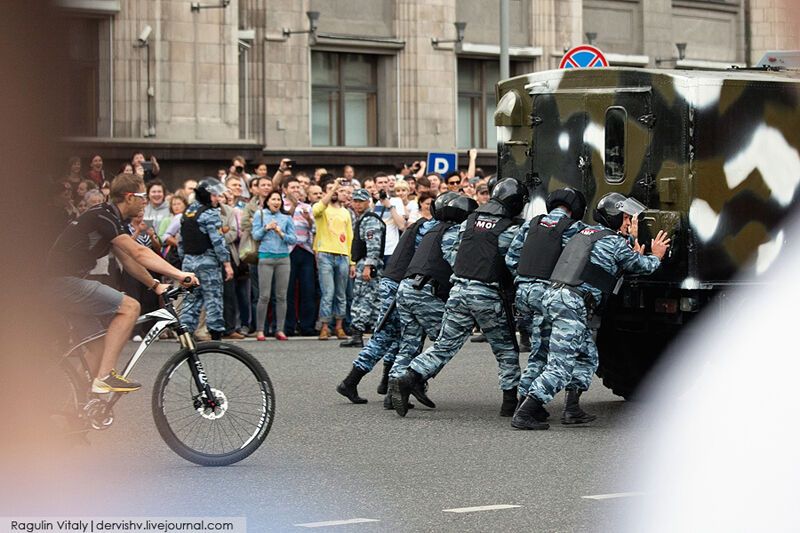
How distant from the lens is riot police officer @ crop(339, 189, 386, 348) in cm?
1566

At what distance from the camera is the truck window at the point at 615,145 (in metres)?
11.0

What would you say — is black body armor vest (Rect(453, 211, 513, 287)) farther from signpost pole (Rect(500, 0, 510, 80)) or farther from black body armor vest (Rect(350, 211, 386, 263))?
signpost pole (Rect(500, 0, 510, 80))

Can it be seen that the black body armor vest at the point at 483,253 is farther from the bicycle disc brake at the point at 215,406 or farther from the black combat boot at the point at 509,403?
the bicycle disc brake at the point at 215,406

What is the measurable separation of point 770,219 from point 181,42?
18.2m

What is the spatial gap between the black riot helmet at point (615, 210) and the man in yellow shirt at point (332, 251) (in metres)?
8.48

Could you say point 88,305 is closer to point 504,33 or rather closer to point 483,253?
point 483,253

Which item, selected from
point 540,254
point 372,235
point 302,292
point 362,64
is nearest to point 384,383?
point 540,254

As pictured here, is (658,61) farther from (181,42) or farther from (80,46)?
(80,46)

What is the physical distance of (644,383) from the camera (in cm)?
1149

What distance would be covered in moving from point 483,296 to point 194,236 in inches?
254

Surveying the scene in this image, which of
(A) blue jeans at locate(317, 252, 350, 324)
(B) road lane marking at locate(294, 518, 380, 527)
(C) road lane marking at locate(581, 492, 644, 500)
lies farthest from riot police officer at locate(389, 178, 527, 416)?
(A) blue jeans at locate(317, 252, 350, 324)

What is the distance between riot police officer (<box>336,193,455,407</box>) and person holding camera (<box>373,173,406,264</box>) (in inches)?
207

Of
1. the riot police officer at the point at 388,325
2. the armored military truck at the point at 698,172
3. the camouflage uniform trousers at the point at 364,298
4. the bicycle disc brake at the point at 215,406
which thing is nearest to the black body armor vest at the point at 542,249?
the armored military truck at the point at 698,172

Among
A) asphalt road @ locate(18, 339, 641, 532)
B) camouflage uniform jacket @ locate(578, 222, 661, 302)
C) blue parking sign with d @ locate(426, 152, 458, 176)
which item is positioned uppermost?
blue parking sign with d @ locate(426, 152, 458, 176)
